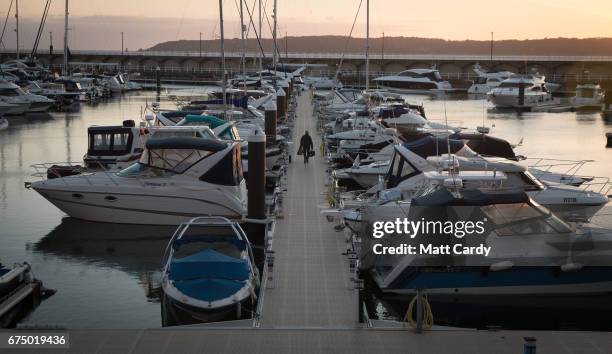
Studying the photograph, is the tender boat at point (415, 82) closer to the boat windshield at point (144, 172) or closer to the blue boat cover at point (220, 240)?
the boat windshield at point (144, 172)

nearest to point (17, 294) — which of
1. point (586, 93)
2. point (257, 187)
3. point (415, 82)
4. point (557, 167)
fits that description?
point (257, 187)

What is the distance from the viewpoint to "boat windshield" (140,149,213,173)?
22078 mm

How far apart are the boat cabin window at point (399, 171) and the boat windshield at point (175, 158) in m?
4.68

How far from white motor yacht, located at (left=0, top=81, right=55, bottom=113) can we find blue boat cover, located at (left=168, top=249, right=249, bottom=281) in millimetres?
46088

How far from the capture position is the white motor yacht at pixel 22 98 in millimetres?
57875

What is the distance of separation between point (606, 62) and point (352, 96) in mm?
70926

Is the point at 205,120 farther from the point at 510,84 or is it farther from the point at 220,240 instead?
the point at 510,84

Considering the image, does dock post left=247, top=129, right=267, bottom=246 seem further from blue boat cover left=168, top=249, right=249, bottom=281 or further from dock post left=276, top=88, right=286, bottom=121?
dock post left=276, top=88, right=286, bottom=121

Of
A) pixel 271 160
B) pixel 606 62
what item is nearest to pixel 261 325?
pixel 271 160

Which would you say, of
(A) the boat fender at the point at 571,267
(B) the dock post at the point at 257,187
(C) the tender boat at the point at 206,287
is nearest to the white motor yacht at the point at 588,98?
(B) the dock post at the point at 257,187

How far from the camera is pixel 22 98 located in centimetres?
5866

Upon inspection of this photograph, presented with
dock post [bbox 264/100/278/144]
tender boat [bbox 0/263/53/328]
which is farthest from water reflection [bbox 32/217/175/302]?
dock post [bbox 264/100/278/144]

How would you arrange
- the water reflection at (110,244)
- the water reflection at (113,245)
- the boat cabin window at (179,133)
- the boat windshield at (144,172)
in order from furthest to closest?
the boat cabin window at (179,133) < the boat windshield at (144,172) < the water reflection at (110,244) < the water reflection at (113,245)

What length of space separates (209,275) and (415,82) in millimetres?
80506
